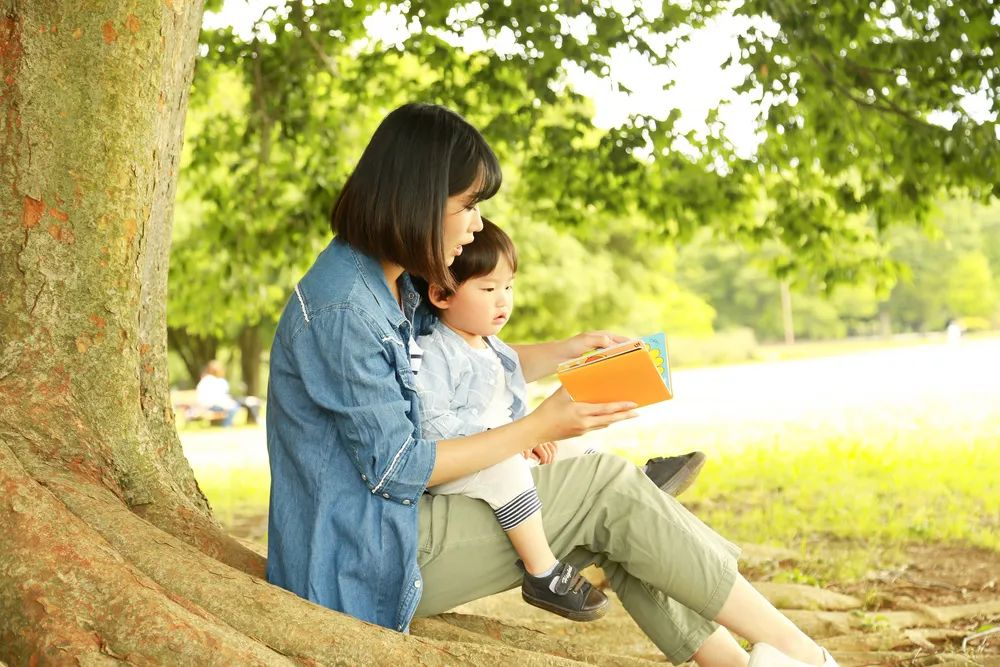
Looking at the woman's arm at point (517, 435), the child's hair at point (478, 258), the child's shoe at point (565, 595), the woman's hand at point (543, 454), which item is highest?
the child's hair at point (478, 258)

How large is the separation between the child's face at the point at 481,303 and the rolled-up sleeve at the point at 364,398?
0.68 meters

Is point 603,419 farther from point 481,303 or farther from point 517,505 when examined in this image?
point 481,303

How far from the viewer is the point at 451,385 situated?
326 centimetres

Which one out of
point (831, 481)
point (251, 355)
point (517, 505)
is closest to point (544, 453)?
point (517, 505)

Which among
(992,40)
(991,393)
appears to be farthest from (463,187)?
(991,393)

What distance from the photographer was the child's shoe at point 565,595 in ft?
9.45

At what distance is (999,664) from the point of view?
3.69 metres

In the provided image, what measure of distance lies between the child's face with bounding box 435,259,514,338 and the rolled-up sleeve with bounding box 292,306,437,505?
0.68 meters

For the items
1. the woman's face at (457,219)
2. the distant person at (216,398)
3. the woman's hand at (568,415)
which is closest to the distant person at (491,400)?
the woman's hand at (568,415)

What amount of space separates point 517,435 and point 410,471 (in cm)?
29

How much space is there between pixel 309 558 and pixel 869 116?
5788 mm

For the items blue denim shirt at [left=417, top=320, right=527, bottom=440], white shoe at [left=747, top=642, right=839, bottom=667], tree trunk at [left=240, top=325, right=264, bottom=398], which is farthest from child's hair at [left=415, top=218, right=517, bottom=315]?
tree trunk at [left=240, top=325, right=264, bottom=398]

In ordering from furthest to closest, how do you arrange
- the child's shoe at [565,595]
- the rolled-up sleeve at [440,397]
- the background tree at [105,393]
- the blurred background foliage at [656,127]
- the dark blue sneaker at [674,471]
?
1. the blurred background foliage at [656,127]
2. the dark blue sneaker at [674,471]
3. the rolled-up sleeve at [440,397]
4. the child's shoe at [565,595]
5. the background tree at [105,393]

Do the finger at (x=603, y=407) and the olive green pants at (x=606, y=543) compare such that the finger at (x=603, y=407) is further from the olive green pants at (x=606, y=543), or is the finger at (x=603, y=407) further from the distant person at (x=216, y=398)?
the distant person at (x=216, y=398)
